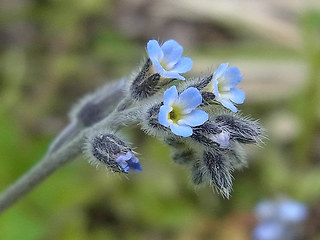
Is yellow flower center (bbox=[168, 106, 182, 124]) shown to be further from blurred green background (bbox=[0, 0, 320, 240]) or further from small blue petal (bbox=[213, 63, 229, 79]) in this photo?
blurred green background (bbox=[0, 0, 320, 240])

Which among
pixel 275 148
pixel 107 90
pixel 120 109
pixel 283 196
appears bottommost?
pixel 120 109

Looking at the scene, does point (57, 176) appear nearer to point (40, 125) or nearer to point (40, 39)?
point (40, 125)

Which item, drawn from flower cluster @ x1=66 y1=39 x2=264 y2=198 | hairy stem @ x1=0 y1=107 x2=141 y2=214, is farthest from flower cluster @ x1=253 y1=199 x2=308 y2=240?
hairy stem @ x1=0 y1=107 x2=141 y2=214

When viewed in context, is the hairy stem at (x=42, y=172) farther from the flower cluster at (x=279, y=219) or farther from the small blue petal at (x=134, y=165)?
the flower cluster at (x=279, y=219)

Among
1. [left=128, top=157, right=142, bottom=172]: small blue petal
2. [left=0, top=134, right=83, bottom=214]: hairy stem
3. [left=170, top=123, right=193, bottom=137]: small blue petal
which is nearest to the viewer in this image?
[left=170, top=123, right=193, bottom=137]: small blue petal

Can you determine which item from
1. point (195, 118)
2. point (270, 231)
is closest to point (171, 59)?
point (195, 118)

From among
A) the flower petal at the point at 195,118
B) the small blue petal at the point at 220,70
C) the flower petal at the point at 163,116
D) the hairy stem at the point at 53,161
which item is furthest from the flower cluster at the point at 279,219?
the flower petal at the point at 163,116

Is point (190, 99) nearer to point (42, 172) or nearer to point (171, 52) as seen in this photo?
point (171, 52)

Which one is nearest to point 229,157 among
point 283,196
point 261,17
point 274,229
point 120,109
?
point 120,109
